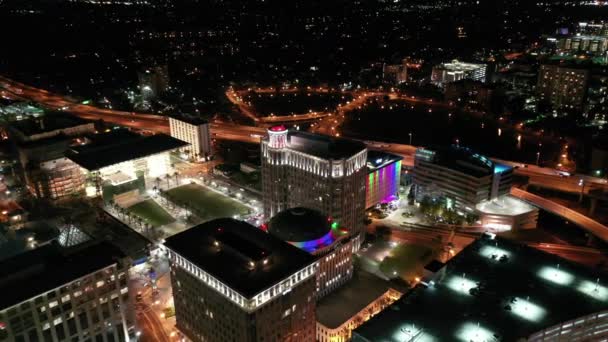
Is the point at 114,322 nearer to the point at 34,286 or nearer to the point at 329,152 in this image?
the point at 34,286

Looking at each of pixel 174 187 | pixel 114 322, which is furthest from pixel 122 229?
pixel 114 322

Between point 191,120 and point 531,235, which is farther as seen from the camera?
point 191,120

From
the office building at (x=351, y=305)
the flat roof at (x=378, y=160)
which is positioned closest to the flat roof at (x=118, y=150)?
the flat roof at (x=378, y=160)

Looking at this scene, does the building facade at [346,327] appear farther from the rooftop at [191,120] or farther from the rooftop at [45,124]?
the rooftop at [45,124]

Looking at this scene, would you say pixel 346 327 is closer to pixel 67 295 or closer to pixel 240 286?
pixel 240 286

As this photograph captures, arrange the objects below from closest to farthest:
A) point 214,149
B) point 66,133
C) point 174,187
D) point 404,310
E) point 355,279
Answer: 1. point 404,310
2. point 355,279
3. point 174,187
4. point 66,133
5. point 214,149

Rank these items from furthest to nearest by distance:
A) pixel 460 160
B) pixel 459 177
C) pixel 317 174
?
pixel 460 160 → pixel 459 177 → pixel 317 174

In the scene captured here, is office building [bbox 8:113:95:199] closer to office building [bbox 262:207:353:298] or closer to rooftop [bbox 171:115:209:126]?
rooftop [bbox 171:115:209:126]

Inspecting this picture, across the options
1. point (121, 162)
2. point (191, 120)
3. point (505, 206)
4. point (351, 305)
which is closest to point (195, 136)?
point (191, 120)
